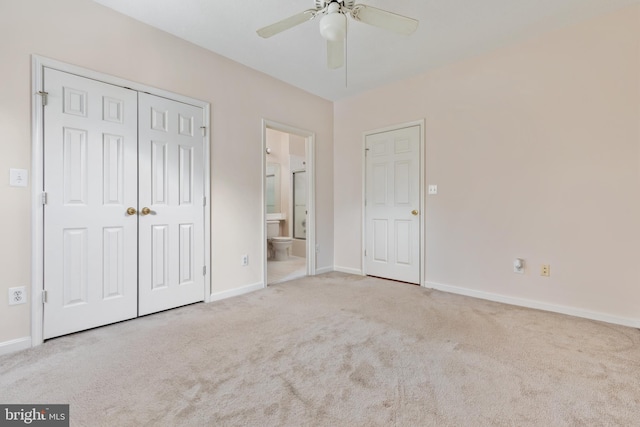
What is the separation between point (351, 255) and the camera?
4.36 meters

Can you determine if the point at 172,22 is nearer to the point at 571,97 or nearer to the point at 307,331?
the point at 307,331

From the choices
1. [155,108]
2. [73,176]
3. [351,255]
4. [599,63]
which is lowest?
[351,255]

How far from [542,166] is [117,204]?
149 inches

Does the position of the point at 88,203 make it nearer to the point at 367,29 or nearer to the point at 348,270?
the point at 367,29

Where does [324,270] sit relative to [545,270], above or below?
below

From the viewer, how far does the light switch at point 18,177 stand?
77.0 inches

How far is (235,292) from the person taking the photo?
323 cm

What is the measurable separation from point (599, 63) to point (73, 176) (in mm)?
4336

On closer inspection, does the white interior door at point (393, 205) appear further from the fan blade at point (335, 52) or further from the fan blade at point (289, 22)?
the fan blade at point (289, 22)

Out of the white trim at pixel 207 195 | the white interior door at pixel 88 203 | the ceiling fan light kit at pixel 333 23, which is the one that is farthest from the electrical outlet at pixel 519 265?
the white interior door at pixel 88 203

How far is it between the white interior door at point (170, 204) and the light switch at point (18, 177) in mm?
705

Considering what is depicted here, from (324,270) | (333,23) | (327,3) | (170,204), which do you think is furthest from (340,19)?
(324,270)

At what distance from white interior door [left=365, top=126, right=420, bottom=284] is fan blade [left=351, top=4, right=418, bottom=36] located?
1754 millimetres

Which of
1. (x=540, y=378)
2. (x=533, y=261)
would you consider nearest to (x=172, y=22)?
(x=540, y=378)
